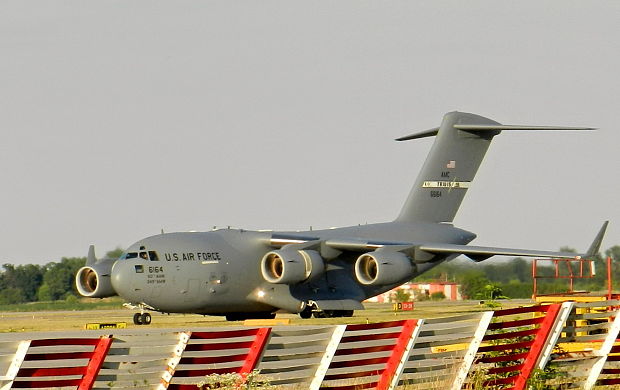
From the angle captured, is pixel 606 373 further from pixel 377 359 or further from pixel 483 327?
pixel 377 359

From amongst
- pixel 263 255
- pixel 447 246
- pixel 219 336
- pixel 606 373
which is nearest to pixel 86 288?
pixel 263 255

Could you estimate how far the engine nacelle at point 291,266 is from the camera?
31.4m

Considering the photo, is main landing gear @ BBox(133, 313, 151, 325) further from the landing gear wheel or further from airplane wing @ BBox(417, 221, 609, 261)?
airplane wing @ BBox(417, 221, 609, 261)

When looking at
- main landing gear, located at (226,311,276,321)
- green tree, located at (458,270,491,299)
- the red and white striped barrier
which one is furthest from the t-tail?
the red and white striped barrier

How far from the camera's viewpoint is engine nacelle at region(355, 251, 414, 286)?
1247 inches

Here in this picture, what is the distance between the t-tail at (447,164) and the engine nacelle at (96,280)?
9.58 meters

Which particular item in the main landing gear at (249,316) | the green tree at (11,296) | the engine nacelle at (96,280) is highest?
the green tree at (11,296)

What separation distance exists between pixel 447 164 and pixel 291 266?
25.7ft

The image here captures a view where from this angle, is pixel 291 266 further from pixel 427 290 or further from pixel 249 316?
pixel 427 290

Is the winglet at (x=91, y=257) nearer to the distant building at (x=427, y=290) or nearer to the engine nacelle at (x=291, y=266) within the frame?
the engine nacelle at (x=291, y=266)

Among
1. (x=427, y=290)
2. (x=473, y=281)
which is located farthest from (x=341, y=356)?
(x=427, y=290)

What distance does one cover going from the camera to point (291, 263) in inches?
1236

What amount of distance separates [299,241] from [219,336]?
72.1 ft

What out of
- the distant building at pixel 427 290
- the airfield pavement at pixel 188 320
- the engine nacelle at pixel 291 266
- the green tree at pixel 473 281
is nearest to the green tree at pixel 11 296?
the distant building at pixel 427 290
